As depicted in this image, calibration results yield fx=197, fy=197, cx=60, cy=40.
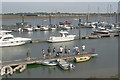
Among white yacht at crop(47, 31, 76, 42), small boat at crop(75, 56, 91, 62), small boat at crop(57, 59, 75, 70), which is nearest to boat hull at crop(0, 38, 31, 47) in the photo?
white yacht at crop(47, 31, 76, 42)

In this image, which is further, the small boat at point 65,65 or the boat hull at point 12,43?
the boat hull at point 12,43

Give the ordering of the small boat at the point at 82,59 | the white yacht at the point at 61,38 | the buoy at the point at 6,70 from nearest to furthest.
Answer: the buoy at the point at 6,70 < the small boat at the point at 82,59 < the white yacht at the point at 61,38

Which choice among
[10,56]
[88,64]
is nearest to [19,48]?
[10,56]

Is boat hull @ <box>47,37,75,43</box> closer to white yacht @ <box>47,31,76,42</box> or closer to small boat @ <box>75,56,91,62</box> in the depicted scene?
white yacht @ <box>47,31,76,42</box>

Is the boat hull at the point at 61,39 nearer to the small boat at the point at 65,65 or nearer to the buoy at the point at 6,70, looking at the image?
the small boat at the point at 65,65

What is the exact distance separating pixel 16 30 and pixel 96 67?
48882mm

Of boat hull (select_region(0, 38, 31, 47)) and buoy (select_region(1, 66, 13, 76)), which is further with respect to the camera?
boat hull (select_region(0, 38, 31, 47))

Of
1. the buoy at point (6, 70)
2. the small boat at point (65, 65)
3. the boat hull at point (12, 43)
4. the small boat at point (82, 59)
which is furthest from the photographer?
the boat hull at point (12, 43)

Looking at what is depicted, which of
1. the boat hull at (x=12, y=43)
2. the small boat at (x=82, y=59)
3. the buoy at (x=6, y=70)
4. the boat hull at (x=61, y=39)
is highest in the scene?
the boat hull at (x=61, y=39)

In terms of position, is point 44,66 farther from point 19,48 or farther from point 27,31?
point 27,31

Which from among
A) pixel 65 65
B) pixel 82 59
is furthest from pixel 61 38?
pixel 65 65

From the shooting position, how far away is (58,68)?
2228cm

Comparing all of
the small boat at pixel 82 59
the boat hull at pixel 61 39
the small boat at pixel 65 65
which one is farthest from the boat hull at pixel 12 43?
the small boat at pixel 82 59

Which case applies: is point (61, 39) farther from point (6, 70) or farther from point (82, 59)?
point (6, 70)
